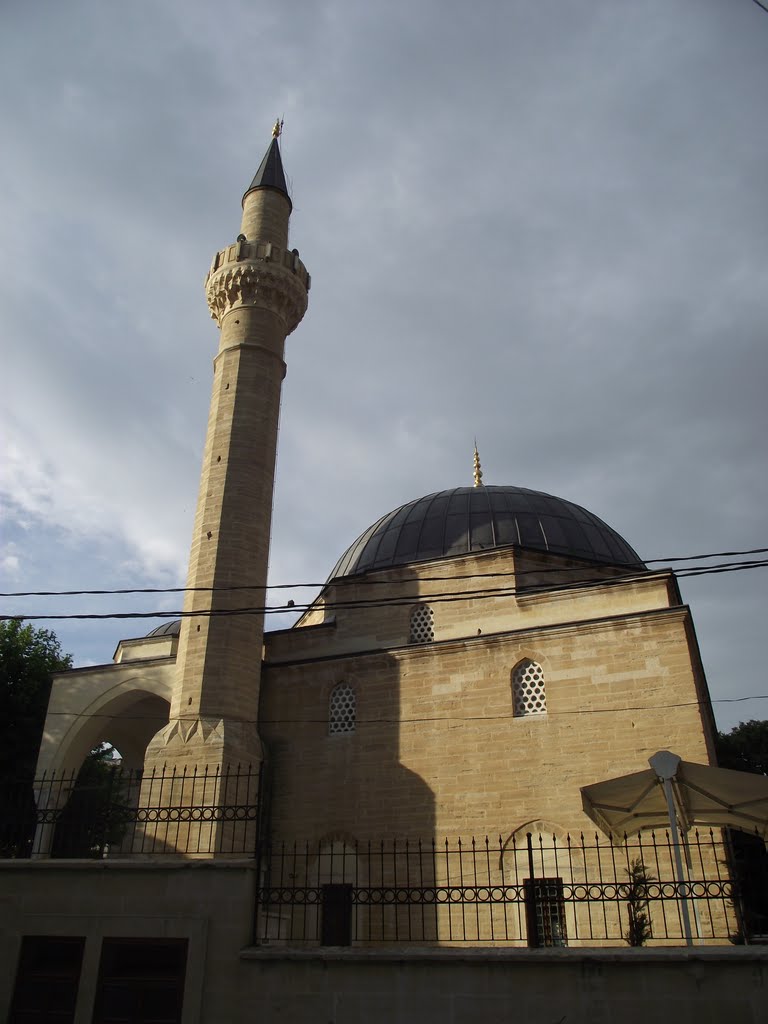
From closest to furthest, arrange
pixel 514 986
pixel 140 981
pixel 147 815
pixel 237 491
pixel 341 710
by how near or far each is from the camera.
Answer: pixel 514 986 → pixel 140 981 → pixel 147 815 → pixel 341 710 → pixel 237 491

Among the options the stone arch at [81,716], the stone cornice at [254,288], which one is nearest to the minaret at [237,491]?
the stone cornice at [254,288]

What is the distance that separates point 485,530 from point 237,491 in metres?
4.84

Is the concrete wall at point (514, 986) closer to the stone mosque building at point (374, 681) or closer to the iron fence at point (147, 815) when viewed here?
the iron fence at point (147, 815)

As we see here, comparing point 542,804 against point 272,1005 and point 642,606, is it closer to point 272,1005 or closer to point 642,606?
point 642,606

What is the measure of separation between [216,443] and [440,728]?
246 inches

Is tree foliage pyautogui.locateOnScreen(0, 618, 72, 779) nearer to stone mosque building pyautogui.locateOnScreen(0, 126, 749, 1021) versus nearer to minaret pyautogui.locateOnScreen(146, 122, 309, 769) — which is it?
stone mosque building pyautogui.locateOnScreen(0, 126, 749, 1021)

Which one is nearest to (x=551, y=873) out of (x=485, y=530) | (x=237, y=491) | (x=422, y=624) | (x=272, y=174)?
(x=422, y=624)

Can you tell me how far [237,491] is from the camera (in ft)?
44.3

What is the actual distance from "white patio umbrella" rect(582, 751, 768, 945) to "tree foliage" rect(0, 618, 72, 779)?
10801mm

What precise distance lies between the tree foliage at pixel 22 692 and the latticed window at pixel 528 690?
8513mm

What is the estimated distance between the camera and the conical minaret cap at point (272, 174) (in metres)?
16.9

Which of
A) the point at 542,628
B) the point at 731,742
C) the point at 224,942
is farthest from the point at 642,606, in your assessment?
the point at 731,742

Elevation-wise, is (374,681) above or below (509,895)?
above

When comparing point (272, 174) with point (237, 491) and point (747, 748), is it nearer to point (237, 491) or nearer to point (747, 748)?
point (237, 491)
